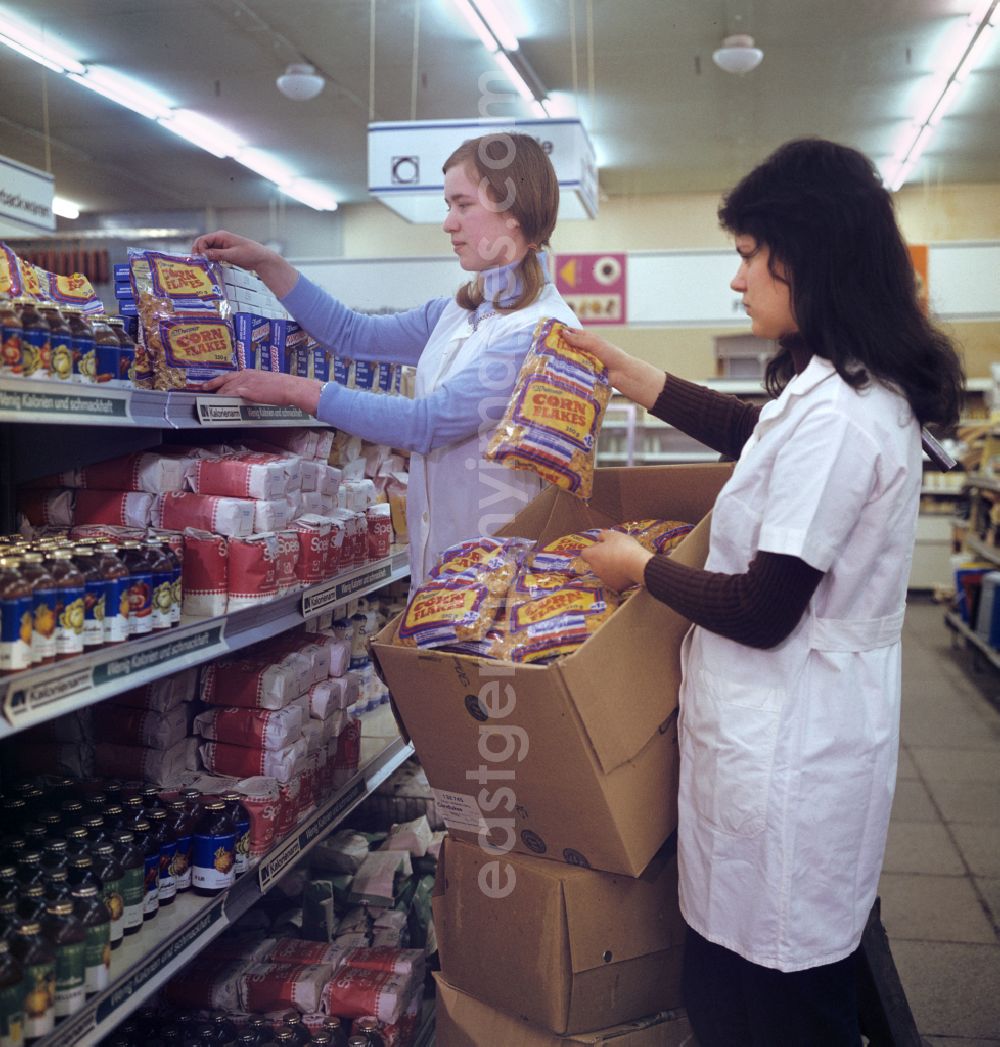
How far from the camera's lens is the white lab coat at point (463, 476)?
2227mm

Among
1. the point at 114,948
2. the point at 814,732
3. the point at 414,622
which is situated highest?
the point at 414,622

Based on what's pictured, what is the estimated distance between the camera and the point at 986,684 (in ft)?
21.9

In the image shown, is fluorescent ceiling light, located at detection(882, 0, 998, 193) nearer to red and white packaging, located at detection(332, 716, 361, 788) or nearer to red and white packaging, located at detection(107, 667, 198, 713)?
red and white packaging, located at detection(332, 716, 361, 788)

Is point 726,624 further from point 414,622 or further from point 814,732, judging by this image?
point 414,622

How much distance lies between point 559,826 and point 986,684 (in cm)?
563

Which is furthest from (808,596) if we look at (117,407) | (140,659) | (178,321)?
(178,321)

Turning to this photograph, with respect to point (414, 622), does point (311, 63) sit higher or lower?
higher

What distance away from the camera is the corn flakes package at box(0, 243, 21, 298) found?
189cm

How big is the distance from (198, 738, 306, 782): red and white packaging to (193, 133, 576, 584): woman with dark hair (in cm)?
49

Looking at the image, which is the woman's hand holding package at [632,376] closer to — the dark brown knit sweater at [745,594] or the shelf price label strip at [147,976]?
the dark brown knit sweater at [745,594]

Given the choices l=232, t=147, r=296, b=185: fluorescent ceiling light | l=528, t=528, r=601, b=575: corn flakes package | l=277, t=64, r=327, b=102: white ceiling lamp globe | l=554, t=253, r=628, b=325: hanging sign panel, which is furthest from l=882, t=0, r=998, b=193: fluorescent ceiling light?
l=232, t=147, r=296, b=185: fluorescent ceiling light

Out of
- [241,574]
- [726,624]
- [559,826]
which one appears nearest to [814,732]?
[726,624]

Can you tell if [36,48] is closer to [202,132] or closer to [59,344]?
[202,132]

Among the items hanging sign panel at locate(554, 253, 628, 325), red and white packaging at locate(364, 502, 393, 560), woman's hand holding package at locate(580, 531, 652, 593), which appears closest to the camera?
woman's hand holding package at locate(580, 531, 652, 593)
